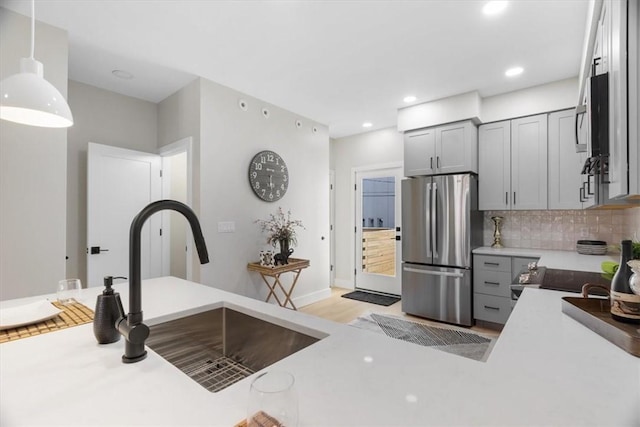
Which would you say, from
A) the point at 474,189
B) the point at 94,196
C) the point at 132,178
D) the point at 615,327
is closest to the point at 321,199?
the point at 474,189

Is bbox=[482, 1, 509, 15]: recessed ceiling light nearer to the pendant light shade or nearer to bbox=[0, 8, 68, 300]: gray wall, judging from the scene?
the pendant light shade

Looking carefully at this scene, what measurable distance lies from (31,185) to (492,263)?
4.25 meters

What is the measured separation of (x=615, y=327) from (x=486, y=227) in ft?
10.5

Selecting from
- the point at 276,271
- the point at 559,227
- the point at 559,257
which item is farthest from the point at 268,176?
the point at 559,227

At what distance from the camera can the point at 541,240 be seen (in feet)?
12.0

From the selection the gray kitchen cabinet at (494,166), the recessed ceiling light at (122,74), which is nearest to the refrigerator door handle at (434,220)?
the gray kitchen cabinet at (494,166)

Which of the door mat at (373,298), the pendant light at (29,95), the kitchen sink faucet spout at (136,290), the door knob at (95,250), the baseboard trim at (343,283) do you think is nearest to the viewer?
the kitchen sink faucet spout at (136,290)

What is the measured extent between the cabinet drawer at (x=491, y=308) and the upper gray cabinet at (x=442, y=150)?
58.0 inches

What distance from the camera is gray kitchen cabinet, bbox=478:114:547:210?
3412mm

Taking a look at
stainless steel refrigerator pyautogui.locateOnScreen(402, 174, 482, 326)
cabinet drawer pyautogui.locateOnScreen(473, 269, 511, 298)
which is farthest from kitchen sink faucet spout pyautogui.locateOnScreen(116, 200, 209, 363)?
cabinet drawer pyautogui.locateOnScreen(473, 269, 511, 298)

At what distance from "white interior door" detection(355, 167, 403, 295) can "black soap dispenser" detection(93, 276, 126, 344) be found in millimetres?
4270

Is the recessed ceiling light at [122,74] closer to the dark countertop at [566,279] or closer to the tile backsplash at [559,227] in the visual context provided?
the dark countertop at [566,279]

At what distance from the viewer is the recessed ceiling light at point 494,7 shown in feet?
6.90

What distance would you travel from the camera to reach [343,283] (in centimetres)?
553
